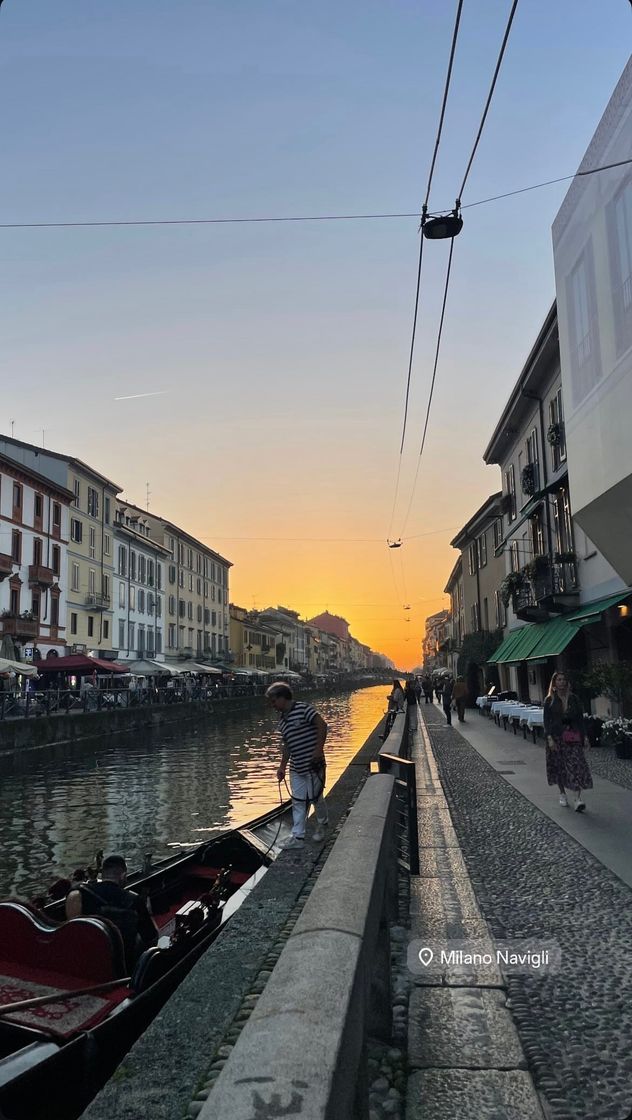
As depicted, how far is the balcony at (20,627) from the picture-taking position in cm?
3894

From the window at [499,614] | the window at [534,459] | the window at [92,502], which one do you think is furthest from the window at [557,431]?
the window at [92,502]

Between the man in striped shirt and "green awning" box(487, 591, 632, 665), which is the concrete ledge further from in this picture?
"green awning" box(487, 591, 632, 665)

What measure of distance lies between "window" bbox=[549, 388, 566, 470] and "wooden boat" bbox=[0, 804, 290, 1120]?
1985 centimetres

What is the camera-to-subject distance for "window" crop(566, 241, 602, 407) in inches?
573

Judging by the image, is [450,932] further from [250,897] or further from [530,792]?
[530,792]

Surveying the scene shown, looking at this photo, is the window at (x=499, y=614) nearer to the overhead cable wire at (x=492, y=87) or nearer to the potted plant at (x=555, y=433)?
the potted plant at (x=555, y=433)

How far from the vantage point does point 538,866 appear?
22.6 ft

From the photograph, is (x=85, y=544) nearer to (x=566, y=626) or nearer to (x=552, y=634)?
(x=552, y=634)

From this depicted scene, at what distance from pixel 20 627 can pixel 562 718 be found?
116ft

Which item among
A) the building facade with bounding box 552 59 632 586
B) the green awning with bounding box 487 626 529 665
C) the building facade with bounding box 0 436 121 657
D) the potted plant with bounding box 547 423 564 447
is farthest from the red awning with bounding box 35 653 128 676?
the building facade with bounding box 552 59 632 586

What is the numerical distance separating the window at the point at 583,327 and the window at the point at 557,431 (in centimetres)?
826

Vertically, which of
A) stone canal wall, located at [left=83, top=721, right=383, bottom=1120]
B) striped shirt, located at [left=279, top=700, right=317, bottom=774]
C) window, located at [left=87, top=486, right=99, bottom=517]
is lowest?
stone canal wall, located at [left=83, top=721, right=383, bottom=1120]

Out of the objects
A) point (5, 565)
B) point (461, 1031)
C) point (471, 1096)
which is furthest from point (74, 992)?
point (5, 565)

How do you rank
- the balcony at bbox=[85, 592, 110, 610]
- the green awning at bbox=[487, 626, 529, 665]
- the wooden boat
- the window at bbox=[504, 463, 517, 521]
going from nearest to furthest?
the wooden boat, the green awning at bbox=[487, 626, 529, 665], the window at bbox=[504, 463, 517, 521], the balcony at bbox=[85, 592, 110, 610]
